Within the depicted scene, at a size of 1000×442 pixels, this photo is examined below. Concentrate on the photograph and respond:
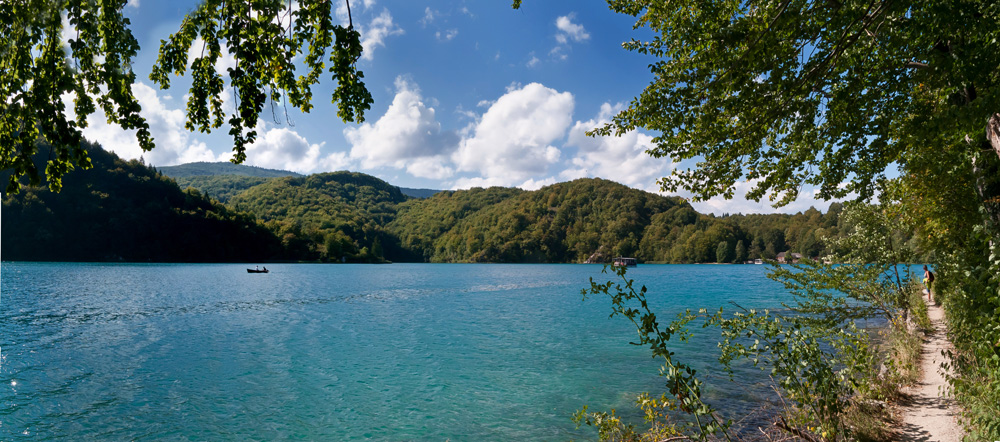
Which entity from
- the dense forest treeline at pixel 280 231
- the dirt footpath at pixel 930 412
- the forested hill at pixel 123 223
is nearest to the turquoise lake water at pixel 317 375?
the dirt footpath at pixel 930 412

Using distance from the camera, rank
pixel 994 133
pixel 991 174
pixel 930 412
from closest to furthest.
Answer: pixel 994 133
pixel 991 174
pixel 930 412

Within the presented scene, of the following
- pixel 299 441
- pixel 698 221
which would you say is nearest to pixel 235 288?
pixel 299 441

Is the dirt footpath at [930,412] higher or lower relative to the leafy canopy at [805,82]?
lower

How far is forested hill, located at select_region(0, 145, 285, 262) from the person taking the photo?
367ft

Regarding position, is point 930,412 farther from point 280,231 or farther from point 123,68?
point 280,231

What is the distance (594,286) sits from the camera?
5.02 m

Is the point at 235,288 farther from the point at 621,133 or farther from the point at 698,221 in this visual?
the point at 698,221

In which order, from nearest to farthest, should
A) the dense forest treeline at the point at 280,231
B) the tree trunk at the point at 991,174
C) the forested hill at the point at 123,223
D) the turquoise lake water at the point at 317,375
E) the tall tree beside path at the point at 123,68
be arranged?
1. the tall tree beside path at the point at 123,68
2. the tree trunk at the point at 991,174
3. the turquoise lake water at the point at 317,375
4. the forested hill at the point at 123,223
5. the dense forest treeline at the point at 280,231

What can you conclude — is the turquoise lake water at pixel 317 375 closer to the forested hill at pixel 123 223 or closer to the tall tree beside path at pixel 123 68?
the tall tree beside path at pixel 123 68

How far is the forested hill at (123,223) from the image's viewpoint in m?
112

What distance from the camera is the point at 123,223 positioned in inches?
4867

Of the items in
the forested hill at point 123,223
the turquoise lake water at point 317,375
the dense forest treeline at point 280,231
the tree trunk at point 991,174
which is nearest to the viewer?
the tree trunk at point 991,174

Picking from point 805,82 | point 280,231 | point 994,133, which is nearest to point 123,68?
point 805,82

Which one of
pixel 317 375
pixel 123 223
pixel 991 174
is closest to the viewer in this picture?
pixel 991 174
